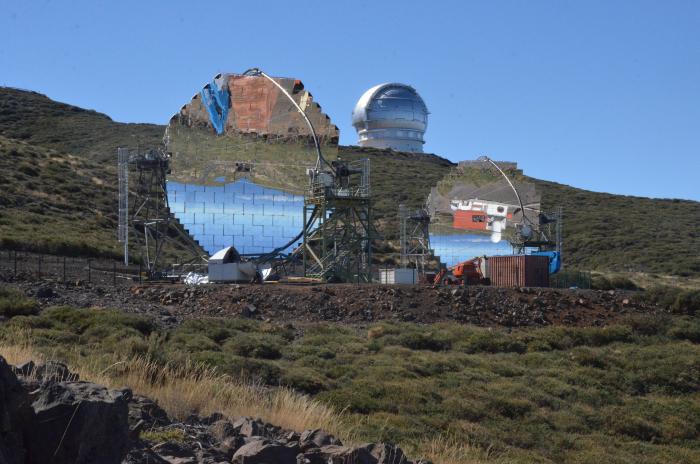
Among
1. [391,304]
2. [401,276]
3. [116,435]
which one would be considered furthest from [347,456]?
[401,276]

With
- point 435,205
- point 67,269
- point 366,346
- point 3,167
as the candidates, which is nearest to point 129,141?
point 3,167

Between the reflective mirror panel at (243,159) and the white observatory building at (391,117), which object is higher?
the white observatory building at (391,117)

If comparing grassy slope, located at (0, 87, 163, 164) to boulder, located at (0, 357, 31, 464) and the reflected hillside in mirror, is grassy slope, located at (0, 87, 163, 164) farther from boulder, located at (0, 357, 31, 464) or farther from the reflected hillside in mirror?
boulder, located at (0, 357, 31, 464)

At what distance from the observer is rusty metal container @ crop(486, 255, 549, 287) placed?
37.6 meters

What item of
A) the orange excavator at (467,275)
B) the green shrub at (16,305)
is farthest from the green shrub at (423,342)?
the orange excavator at (467,275)

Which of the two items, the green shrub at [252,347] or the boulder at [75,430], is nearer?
the boulder at [75,430]

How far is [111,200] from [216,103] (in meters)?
30.3

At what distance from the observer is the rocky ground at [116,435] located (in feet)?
22.3

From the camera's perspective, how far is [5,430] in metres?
6.47

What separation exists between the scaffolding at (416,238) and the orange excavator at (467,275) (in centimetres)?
669

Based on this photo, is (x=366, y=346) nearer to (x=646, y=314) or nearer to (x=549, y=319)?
(x=549, y=319)

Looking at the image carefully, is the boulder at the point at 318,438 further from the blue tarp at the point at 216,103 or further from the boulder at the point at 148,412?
the blue tarp at the point at 216,103

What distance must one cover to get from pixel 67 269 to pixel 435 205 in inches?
796

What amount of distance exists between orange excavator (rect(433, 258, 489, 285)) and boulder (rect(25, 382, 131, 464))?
31.2 meters
